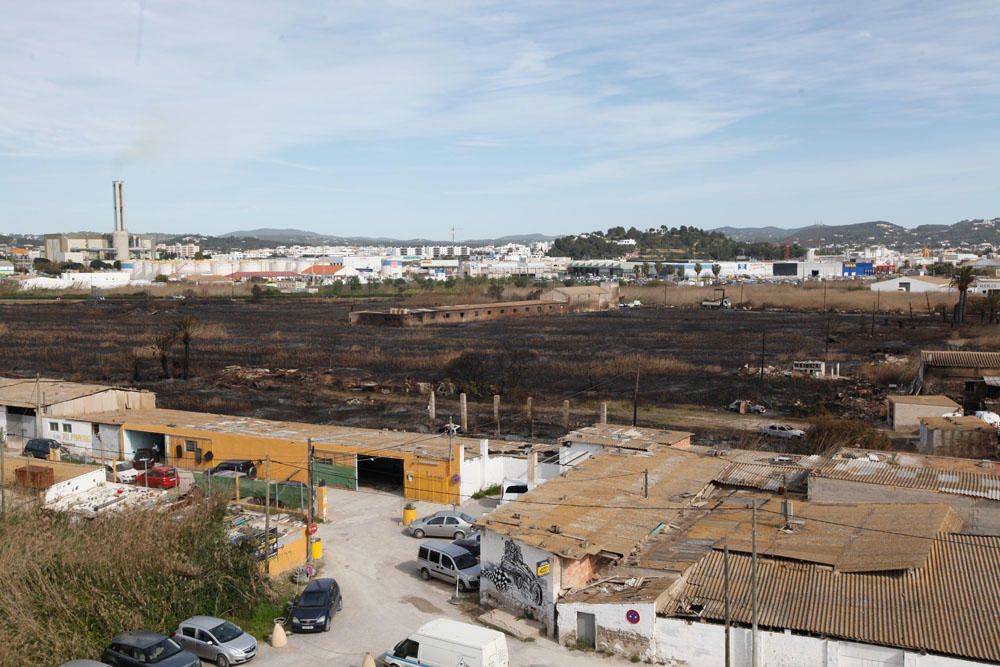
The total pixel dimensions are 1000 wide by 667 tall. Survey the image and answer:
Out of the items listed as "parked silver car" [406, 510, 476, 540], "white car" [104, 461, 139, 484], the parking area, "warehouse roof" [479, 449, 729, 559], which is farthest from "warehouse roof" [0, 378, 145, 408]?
"warehouse roof" [479, 449, 729, 559]

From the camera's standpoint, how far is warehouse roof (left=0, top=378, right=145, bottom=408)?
72.1ft

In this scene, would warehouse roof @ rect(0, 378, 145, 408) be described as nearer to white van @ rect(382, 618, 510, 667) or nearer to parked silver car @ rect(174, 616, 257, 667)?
parked silver car @ rect(174, 616, 257, 667)

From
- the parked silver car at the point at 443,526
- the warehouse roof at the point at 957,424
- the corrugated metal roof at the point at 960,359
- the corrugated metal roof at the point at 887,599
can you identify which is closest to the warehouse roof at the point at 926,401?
the corrugated metal roof at the point at 960,359

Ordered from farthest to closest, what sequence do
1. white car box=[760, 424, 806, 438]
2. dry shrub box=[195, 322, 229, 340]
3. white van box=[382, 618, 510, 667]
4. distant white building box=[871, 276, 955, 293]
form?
1. distant white building box=[871, 276, 955, 293]
2. dry shrub box=[195, 322, 229, 340]
3. white car box=[760, 424, 806, 438]
4. white van box=[382, 618, 510, 667]

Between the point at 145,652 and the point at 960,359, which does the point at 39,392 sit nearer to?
the point at 145,652

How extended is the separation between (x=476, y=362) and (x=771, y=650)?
1061 inches

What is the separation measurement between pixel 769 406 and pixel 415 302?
192 feet

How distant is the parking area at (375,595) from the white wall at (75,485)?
4287 mm

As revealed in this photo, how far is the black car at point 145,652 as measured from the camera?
9562mm

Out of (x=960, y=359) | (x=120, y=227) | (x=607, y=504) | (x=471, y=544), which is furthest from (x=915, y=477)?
(x=120, y=227)

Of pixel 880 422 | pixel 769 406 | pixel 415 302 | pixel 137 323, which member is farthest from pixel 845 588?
pixel 415 302

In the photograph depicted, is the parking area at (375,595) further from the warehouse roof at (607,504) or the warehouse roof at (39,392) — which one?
the warehouse roof at (39,392)

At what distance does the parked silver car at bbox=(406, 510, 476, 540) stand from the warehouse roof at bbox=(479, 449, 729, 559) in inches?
61.1

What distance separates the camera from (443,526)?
1498 centimetres
